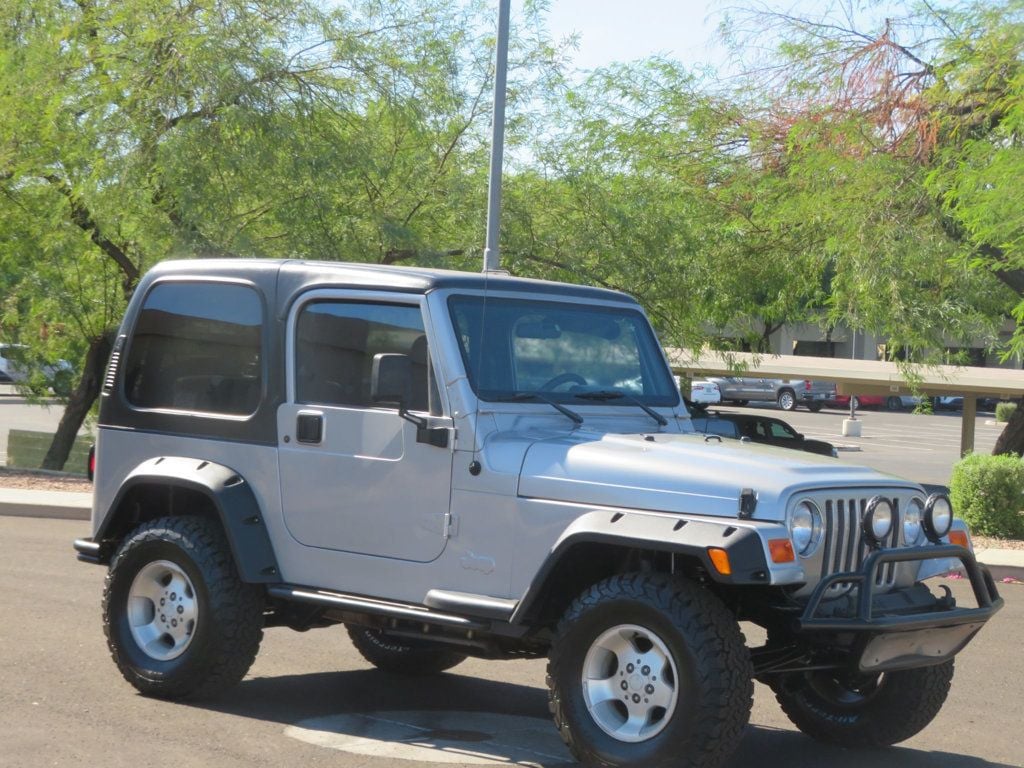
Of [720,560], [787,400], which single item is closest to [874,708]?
[720,560]

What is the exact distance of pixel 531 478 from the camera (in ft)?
19.8

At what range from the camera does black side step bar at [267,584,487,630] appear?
20.2 feet

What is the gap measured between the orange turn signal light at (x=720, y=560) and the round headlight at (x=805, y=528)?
299mm

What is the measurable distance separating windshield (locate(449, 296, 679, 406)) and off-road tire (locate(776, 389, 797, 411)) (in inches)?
2042

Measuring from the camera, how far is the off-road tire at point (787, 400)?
191 feet

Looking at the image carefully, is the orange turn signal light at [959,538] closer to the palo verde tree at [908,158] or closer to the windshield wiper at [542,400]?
the windshield wiper at [542,400]

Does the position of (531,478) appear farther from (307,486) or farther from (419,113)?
(419,113)

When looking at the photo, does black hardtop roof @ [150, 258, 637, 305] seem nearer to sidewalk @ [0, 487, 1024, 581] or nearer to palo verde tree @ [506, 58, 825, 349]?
sidewalk @ [0, 487, 1024, 581]

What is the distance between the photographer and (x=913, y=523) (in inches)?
239

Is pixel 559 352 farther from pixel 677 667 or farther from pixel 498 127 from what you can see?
pixel 498 127

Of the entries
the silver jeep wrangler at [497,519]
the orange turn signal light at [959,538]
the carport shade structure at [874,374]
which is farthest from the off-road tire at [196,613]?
the carport shade structure at [874,374]

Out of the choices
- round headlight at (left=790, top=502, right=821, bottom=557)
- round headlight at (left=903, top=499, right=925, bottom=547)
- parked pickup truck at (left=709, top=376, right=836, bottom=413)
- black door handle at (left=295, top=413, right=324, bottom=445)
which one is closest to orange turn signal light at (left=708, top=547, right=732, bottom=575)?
round headlight at (left=790, top=502, right=821, bottom=557)

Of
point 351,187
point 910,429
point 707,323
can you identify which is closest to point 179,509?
point 351,187

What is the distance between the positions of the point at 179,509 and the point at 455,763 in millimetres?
2202
